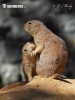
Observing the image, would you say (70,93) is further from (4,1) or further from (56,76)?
(4,1)

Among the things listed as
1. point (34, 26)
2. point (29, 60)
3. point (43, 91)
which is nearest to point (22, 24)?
point (34, 26)

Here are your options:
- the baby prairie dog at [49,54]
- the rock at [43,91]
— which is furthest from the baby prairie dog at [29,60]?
the rock at [43,91]

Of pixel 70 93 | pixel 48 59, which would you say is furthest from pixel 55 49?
pixel 70 93

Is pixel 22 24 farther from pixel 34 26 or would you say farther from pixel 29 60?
pixel 29 60

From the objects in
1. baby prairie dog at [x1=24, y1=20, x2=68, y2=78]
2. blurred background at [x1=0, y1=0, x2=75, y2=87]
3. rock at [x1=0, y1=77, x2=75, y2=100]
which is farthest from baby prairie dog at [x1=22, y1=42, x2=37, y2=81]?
blurred background at [x1=0, y1=0, x2=75, y2=87]

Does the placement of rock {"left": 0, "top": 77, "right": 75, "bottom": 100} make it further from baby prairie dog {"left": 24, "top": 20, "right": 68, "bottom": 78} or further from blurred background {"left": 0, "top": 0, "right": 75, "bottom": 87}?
blurred background {"left": 0, "top": 0, "right": 75, "bottom": 87}

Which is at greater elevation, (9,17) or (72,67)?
(9,17)
